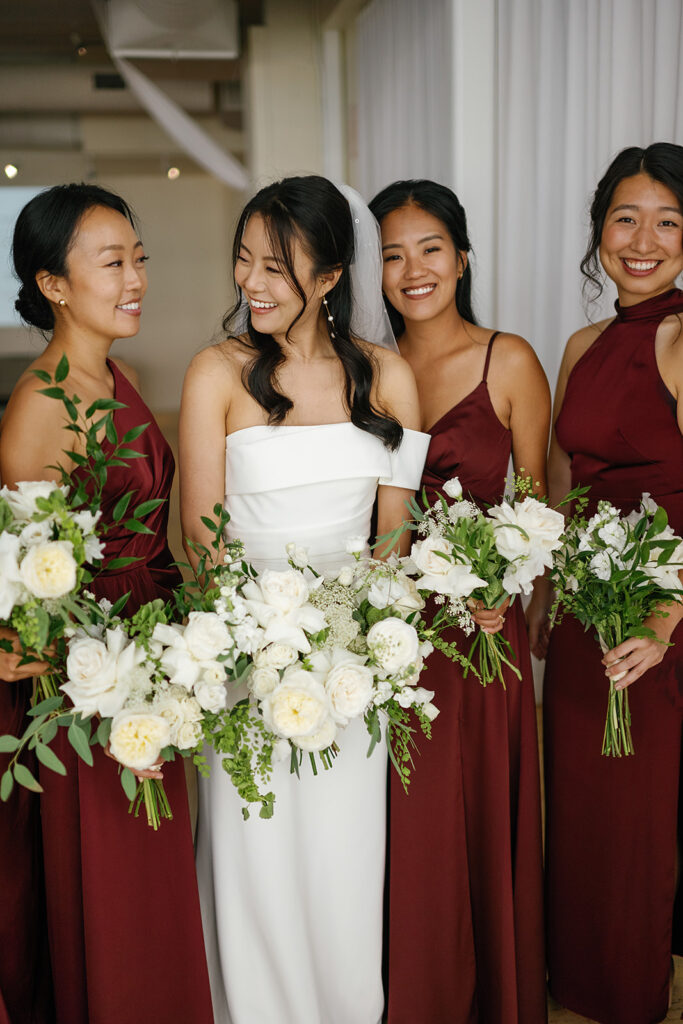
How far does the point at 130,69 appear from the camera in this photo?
20.4ft

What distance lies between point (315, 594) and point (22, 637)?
59 centimetres

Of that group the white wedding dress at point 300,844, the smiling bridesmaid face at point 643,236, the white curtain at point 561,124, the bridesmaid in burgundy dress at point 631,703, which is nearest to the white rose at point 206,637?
the white wedding dress at point 300,844

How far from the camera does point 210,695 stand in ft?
5.59

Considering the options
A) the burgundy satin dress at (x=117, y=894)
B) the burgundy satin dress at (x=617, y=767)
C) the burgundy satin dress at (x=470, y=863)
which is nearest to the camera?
the burgundy satin dress at (x=117, y=894)

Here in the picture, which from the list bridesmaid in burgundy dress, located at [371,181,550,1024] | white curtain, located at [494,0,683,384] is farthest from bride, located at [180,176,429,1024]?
white curtain, located at [494,0,683,384]

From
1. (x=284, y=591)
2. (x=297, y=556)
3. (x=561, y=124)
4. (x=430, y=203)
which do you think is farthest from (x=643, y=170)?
(x=284, y=591)

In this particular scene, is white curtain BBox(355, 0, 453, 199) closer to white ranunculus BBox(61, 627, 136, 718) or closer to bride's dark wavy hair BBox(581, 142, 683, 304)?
bride's dark wavy hair BBox(581, 142, 683, 304)

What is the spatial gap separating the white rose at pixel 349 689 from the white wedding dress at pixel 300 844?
459mm

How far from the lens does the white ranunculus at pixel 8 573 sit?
1.62 metres

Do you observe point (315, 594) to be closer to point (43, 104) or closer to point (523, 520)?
point (523, 520)

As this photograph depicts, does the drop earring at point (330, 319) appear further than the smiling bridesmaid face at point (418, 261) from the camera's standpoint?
No

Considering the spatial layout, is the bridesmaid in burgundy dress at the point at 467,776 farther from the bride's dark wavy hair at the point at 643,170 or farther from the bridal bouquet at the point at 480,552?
the bride's dark wavy hair at the point at 643,170

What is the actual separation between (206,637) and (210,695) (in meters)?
0.11

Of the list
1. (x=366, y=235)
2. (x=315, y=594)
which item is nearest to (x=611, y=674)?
(x=315, y=594)
